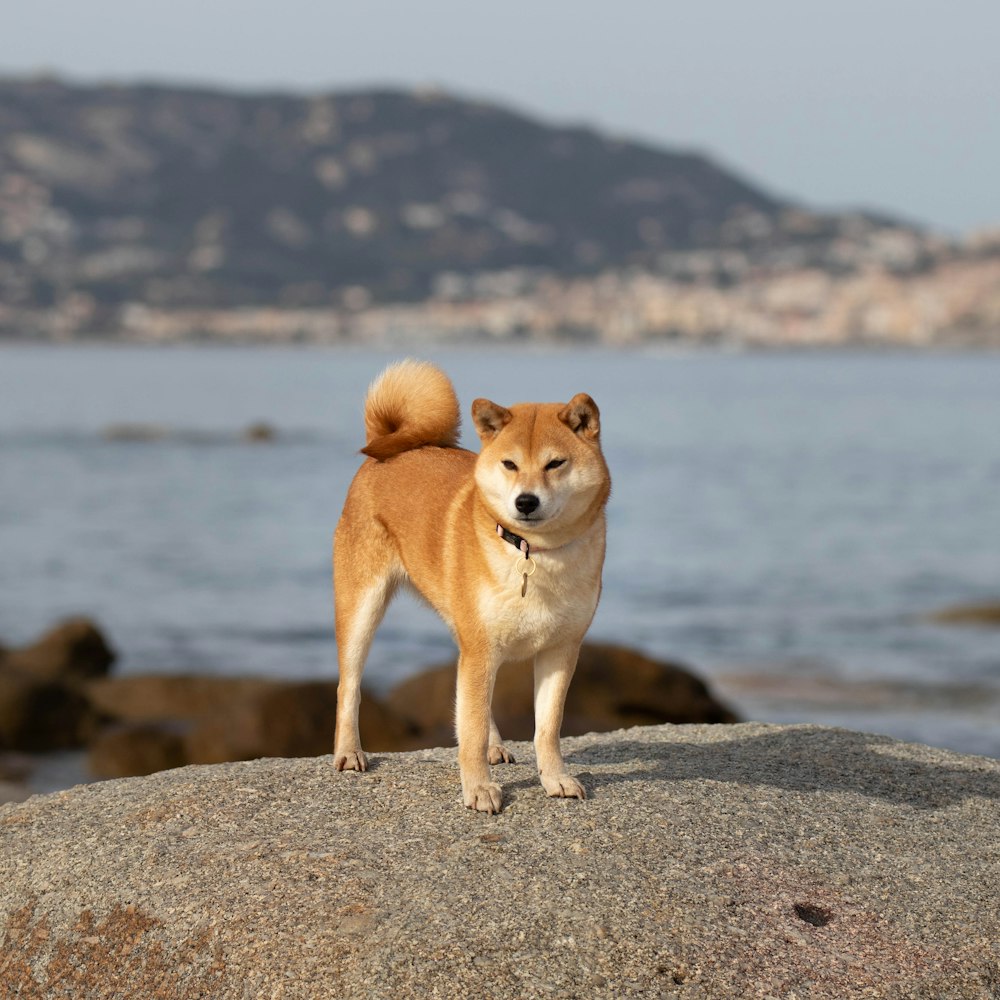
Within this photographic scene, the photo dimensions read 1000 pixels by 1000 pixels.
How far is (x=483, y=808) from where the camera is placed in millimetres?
5957

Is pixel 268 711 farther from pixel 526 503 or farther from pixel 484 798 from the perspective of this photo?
pixel 526 503

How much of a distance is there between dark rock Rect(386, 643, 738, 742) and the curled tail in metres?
6.49

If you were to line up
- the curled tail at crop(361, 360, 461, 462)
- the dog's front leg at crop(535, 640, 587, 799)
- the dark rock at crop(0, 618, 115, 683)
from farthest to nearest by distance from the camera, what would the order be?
the dark rock at crop(0, 618, 115, 683)
the curled tail at crop(361, 360, 461, 462)
the dog's front leg at crop(535, 640, 587, 799)

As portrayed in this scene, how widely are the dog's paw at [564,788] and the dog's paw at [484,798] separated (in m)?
0.23

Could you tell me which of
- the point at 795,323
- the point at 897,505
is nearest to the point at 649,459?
the point at 897,505

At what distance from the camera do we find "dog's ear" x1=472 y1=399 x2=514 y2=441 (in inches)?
223

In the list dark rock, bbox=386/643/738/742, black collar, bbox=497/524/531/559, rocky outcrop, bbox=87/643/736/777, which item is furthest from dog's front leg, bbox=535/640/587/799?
dark rock, bbox=386/643/738/742

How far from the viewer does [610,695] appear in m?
13.8

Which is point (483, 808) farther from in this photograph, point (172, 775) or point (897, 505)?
point (897, 505)

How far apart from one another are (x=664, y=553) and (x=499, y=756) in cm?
2507

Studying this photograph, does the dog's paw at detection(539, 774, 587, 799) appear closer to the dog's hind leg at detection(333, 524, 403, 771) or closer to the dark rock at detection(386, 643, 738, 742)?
the dog's hind leg at detection(333, 524, 403, 771)

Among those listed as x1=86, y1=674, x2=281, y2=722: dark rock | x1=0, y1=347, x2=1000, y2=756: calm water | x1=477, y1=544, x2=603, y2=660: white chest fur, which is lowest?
x1=0, y1=347, x2=1000, y2=756: calm water

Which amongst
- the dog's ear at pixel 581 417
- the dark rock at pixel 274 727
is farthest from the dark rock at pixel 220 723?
the dog's ear at pixel 581 417

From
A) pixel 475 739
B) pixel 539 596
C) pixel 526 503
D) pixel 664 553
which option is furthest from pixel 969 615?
pixel 526 503
